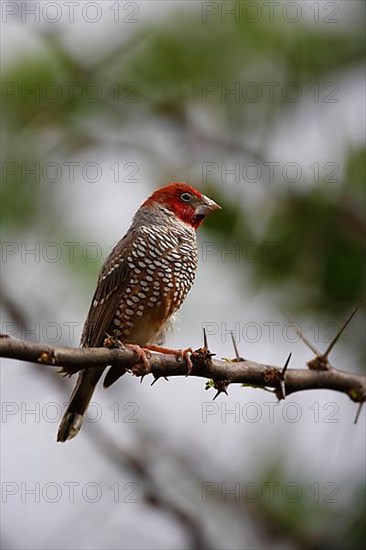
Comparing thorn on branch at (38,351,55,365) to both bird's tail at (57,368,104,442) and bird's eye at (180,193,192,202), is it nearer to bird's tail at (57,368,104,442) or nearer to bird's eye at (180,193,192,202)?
bird's tail at (57,368,104,442)

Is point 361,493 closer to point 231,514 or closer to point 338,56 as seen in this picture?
point 231,514

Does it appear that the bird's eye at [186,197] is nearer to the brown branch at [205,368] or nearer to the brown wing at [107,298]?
the brown wing at [107,298]

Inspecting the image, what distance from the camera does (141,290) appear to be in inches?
200

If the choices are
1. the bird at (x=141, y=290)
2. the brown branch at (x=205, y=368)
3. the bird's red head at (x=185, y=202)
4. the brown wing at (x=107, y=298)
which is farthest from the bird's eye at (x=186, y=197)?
the brown branch at (x=205, y=368)

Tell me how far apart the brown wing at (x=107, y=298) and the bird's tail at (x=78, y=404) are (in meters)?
0.20

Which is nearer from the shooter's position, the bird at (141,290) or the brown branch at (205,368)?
the brown branch at (205,368)

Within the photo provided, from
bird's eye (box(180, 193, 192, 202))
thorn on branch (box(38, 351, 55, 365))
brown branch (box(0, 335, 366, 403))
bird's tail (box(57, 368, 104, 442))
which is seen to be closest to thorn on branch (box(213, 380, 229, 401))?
brown branch (box(0, 335, 366, 403))

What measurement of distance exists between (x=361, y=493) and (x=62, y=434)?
1535mm

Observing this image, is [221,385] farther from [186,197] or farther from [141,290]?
[186,197]

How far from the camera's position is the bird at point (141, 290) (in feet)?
16.6

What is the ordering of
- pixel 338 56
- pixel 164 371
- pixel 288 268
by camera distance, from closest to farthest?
pixel 164 371
pixel 288 268
pixel 338 56

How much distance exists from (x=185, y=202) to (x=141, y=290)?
624 millimetres

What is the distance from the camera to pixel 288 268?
589 centimetres

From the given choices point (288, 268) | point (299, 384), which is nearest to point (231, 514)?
point (288, 268)
